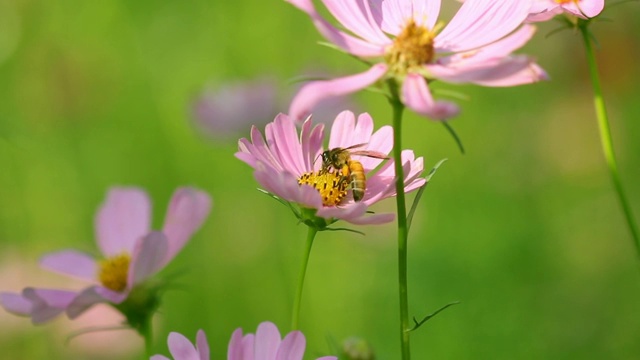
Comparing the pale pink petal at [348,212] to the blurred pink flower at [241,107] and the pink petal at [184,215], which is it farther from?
the blurred pink flower at [241,107]

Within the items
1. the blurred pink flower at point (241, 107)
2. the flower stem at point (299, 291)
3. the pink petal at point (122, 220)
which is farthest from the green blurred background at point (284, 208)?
the flower stem at point (299, 291)

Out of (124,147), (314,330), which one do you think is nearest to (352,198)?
(314,330)

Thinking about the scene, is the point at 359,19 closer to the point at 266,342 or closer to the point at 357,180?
the point at 357,180

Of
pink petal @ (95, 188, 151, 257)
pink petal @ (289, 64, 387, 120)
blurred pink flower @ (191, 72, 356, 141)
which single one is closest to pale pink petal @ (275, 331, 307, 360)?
pink petal @ (289, 64, 387, 120)

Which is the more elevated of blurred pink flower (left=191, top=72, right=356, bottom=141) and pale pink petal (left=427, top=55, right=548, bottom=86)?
blurred pink flower (left=191, top=72, right=356, bottom=141)

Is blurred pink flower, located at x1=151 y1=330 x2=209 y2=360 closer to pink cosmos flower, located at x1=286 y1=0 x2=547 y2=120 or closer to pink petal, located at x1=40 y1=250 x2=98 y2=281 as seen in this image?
pink cosmos flower, located at x1=286 y1=0 x2=547 y2=120

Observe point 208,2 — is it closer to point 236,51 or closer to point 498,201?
point 236,51
